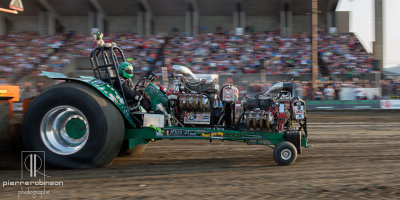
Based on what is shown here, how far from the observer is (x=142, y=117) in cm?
505

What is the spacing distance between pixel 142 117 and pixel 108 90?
2.00 feet

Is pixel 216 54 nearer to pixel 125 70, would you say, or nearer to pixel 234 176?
pixel 125 70

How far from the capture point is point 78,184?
12.9ft

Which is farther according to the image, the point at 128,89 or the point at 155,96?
the point at 155,96

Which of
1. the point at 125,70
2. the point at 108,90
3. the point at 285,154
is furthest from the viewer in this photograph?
the point at 125,70

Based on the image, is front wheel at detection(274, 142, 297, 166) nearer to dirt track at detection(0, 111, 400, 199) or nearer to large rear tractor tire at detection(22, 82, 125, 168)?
dirt track at detection(0, 111, 400, 199)

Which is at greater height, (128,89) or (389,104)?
(128,89)

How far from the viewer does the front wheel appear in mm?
4945

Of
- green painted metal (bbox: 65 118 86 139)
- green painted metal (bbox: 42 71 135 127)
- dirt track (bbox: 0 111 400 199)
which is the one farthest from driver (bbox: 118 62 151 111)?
dirt track (bbox: 0 111 400 199)

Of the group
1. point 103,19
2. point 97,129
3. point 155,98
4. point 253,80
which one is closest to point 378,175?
point 155,98

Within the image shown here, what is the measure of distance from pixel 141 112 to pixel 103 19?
23235mm

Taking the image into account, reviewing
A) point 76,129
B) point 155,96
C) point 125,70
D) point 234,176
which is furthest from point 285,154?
point 76,129

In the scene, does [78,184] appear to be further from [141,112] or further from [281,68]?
[281,68]

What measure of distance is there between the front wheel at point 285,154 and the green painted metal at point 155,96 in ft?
5.77
